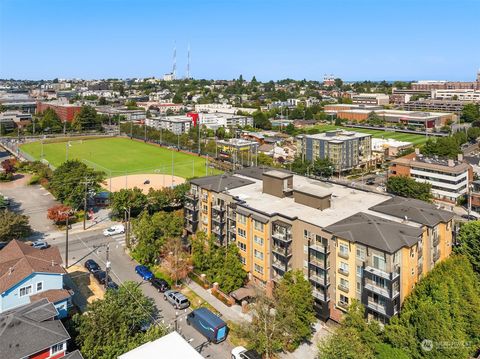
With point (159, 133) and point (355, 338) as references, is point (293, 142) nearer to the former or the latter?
point (159, 133)

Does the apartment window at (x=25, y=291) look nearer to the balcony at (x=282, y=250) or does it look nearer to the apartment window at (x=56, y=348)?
the apartment window at (x=56, y=348)

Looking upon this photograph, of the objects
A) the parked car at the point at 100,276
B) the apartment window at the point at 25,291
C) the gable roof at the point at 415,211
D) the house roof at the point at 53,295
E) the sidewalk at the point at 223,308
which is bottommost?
the sidewalk at the point at 223,308

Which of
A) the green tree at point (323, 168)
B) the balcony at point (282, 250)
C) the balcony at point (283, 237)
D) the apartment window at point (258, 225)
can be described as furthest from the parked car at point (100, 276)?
the green tree at point (323, 168)

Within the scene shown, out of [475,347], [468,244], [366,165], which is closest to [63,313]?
[475,347]

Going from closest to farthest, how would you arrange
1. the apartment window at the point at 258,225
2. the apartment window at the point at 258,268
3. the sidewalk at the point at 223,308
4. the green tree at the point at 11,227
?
the sidewalk at the point at 223,308 < the apartment window at the point at 258,225 < the apartment window at the point at 258,268 < the green tree at the point at 11,227

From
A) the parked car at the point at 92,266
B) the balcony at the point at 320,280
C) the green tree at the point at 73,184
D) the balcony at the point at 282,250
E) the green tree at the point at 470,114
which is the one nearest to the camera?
the balcony at the point at 320,280

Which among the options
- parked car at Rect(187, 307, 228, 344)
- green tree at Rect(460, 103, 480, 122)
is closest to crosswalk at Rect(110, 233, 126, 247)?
parked car at Rect(187, 307, 228, 344)

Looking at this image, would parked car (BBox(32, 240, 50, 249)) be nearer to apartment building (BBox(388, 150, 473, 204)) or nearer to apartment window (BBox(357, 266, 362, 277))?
apartment window (BBox(357, 266, 362, 277))
